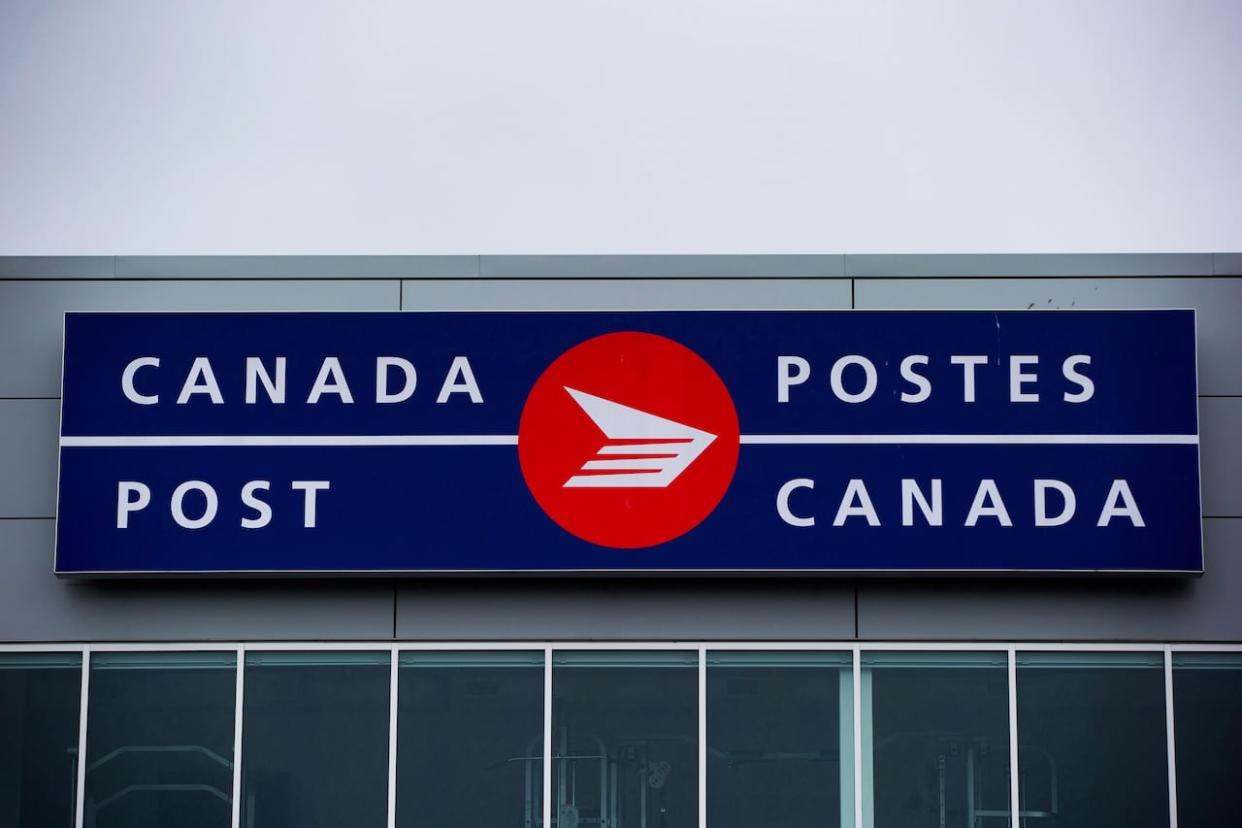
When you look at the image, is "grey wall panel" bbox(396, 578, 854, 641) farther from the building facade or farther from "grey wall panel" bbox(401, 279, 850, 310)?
"grey wall panel" bbox(401, 279, 850, 310)

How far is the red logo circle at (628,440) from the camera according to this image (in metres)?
13.0

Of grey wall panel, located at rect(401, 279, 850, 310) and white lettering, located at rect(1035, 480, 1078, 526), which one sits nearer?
white lettering, located at rect(1035, 480, 1078, 526)

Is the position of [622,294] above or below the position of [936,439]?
above

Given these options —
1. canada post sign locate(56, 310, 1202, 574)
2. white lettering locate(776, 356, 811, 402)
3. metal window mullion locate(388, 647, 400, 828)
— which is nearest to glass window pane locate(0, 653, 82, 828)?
canada post sign locate(56, 310, 1202, 574)

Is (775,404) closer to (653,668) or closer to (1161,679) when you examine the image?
(653,668)

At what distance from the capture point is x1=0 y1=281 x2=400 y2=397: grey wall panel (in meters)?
13.4

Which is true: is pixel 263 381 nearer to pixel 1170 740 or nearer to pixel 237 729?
pixel 237 729

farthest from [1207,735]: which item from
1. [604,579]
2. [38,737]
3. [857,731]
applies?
[38,737]

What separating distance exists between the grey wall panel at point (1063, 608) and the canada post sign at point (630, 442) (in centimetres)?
28

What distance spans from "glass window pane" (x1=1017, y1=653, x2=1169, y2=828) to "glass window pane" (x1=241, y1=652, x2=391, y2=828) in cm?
529

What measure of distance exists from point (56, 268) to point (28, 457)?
64.9 inches

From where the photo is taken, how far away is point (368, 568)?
12.9m

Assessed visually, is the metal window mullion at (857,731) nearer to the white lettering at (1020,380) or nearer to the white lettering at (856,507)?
the white lettering at (856,507)

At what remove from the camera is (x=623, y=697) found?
42.4 ft
